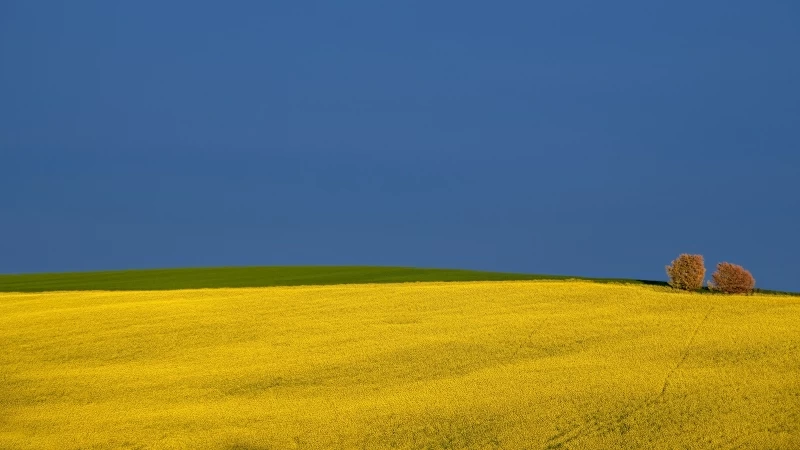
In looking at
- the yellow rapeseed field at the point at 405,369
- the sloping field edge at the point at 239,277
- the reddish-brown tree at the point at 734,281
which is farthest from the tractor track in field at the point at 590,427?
the sloping field edge at the point at 239,277

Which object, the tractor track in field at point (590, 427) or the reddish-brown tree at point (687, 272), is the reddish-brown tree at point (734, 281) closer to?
the reddish-brown tree at point (687, 272)

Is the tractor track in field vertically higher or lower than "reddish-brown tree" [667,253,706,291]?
lower

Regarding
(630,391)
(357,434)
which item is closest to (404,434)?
(357,434)

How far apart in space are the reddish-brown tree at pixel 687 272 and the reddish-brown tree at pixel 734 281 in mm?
485

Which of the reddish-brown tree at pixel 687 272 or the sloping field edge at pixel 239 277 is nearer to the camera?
the reddish-brown tree at pixel 687 272

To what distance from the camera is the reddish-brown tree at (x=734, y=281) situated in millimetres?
24266

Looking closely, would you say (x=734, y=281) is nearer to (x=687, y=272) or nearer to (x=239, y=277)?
(x=687, y=272)

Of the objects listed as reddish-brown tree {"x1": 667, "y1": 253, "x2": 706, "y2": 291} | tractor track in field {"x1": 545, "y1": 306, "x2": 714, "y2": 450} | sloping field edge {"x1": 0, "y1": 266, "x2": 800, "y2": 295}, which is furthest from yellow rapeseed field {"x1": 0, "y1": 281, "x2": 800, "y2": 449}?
sloping field edge {"x1": 0, "y1": 266, "x2": 800, "y2": 295}

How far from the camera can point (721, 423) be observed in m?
13.6

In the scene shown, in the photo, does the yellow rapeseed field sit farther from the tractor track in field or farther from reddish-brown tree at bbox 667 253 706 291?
reddish-brown tree at bbox 667 253 706 291

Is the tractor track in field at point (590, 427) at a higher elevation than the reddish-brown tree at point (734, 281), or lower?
lower

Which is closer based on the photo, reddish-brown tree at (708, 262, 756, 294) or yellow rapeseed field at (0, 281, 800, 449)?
yellow rapeseed field at (0, 281, 800, 449)

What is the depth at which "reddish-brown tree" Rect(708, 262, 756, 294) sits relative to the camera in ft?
79.6

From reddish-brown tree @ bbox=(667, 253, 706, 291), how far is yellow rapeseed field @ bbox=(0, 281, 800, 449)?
4.06 feet
